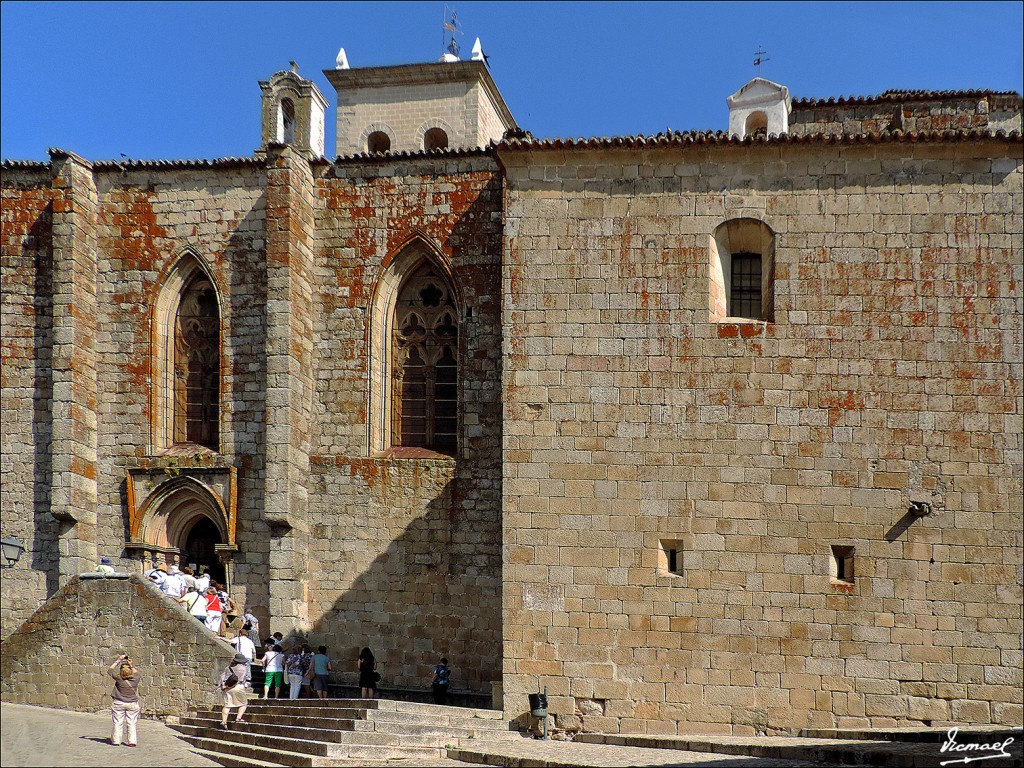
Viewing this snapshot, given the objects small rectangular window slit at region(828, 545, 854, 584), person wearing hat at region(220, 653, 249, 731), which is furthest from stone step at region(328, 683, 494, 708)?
small rectangular window slit at region(828, 545, 854, 584)

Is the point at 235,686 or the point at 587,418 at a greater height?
the point at 587,418

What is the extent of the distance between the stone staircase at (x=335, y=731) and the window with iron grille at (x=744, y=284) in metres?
6.40


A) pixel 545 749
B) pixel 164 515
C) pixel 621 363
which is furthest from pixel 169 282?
pixel 545 749

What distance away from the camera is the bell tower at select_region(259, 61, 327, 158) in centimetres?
2211

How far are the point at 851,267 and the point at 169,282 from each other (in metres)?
11.0

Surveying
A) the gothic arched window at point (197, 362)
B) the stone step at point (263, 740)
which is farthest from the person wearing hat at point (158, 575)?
the gothic arched window at point (197, 362)

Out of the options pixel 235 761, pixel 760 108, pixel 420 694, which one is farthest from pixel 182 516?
pixel 760 108

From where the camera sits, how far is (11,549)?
63.6 ft

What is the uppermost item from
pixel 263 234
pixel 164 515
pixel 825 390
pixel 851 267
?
pixel 263 234

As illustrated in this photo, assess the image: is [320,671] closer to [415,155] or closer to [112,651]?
[112,651]

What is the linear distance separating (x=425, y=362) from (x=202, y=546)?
480 centimetres

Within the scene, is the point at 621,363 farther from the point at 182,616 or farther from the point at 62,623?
the point at 62,623

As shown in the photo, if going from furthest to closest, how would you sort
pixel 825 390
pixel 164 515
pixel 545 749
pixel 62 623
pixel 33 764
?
pixel 164 515, pixel 62 623, pixel 825 390, pixel 545 749, pixel 33 764

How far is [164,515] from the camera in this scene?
817 inches
